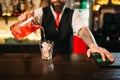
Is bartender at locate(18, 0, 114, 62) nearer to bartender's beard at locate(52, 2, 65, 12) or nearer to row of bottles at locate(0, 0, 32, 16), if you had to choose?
bartender's beard at locate(52, 2, 65, 12)

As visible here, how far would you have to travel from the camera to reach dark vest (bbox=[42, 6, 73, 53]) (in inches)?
94.1

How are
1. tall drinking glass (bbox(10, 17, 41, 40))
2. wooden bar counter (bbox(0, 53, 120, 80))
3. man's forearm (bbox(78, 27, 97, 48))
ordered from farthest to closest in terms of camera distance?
man's forearm (bbox(78, 27, 97, 48)) → tall drinking glass (bbox(10, 17, 41, 40)) → wooden bar counter (bbox(0, 53, 120, 80))

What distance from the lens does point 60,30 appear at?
2.41 m

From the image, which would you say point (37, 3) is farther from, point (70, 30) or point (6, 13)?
point (70, 30)

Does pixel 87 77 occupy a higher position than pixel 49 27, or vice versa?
pixel 49 27

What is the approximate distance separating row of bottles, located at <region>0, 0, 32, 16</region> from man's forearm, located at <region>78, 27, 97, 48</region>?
4.78 ft

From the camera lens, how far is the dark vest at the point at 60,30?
2.39 m

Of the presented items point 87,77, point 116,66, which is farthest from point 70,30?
point 87,77

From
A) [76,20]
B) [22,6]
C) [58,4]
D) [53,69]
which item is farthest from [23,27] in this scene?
[22,6]

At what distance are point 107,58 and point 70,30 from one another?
79 centimetres

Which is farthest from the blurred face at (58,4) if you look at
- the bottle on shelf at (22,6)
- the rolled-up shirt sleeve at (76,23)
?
the bottle on shelf at (22,6)

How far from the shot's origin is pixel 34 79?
1311mm

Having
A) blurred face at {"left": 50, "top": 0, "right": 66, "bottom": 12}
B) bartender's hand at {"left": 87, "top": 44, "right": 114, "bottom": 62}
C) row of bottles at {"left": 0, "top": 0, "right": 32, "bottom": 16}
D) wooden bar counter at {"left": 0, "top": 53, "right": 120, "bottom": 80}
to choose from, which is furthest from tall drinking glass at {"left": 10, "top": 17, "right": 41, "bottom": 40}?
row of bottles at {"left": 0, "top": 0, "right": 32, "bottom": 16}

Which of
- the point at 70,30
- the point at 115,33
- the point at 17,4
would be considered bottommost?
the point at 115,33
